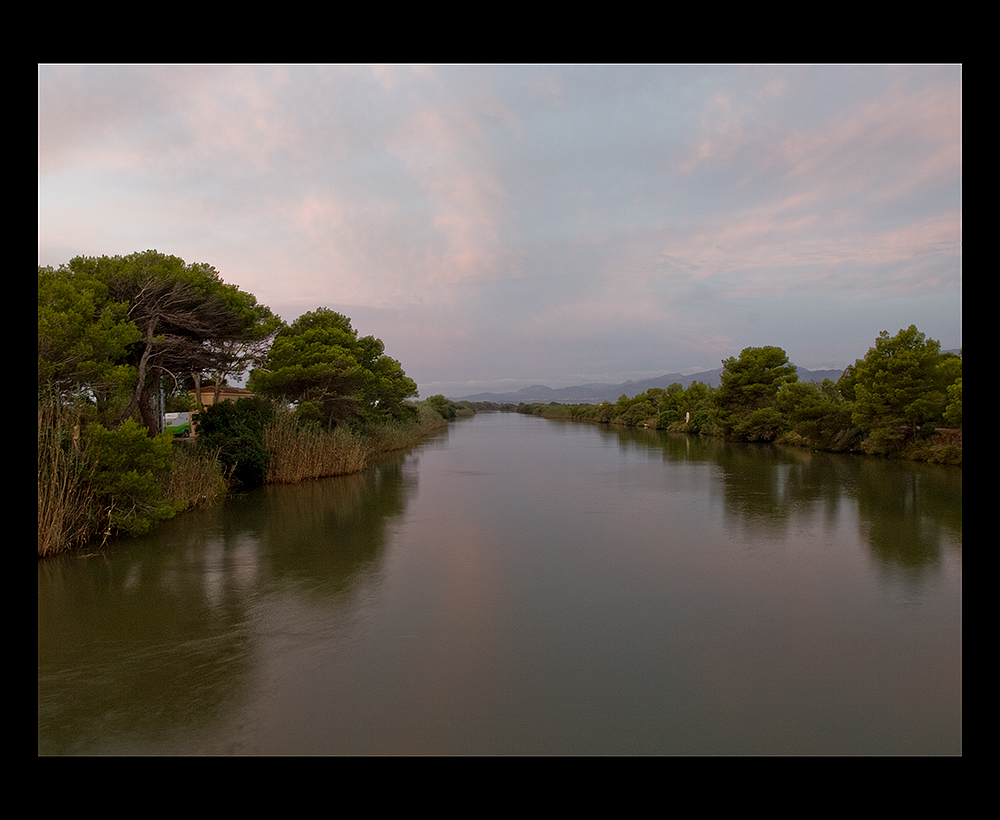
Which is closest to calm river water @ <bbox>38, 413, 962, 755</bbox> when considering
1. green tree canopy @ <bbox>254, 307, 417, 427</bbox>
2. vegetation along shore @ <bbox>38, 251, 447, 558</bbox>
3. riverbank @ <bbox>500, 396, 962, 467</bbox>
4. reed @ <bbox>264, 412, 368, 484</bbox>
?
vegetation along shore @ <bbox>38, 251, 447, 558</bbox>

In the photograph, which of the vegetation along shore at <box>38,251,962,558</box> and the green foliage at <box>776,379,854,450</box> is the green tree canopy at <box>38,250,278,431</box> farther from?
the green foliage at <box>776,379,854,450</box>

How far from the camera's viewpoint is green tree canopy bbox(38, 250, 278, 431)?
736cm

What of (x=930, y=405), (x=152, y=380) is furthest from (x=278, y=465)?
(x=930, y=405)

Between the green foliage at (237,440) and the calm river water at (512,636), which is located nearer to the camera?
the calm river water at (512,636)

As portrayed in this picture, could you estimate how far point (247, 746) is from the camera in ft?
9.91

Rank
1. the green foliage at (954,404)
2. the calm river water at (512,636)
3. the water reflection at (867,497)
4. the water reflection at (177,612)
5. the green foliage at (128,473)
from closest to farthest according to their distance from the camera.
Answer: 1. the calm river water at (512,636)
2. the water reflection at (177,612)
3. the green foliage at (128,473)
4. the water reflection at (867,497)
5. the green foliage at (954,404)

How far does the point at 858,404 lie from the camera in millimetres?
18266

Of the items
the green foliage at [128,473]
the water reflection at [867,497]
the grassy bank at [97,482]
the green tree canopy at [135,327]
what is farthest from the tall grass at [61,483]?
the water reflection at [867,497]

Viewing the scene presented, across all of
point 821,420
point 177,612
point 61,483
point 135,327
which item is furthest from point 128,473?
point 821,420

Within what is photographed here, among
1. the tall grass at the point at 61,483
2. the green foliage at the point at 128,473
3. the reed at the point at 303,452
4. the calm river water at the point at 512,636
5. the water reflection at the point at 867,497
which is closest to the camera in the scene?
the calm river water at the point at 512,636

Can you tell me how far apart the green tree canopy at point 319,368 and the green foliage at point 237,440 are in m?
2.14

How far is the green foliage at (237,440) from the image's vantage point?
39.3 feet

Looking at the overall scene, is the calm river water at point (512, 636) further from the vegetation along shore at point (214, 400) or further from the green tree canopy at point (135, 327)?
the green tree canopy at point (135, 327)

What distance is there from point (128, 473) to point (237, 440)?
496 centimetres
